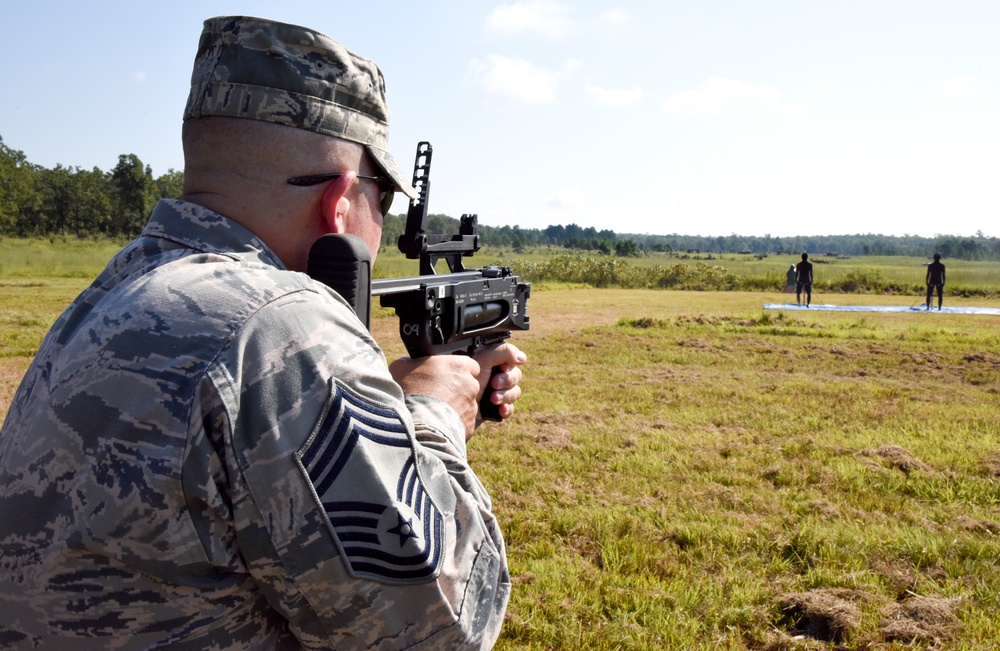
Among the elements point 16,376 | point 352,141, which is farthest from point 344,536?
point 16,376

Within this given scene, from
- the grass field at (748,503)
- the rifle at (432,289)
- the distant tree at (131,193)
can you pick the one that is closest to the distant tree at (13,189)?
the distant tree at (131,193)

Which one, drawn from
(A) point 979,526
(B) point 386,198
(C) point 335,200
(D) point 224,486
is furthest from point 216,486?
(A) point 979,526

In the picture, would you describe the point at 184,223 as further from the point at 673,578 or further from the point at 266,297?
the point at 673,578

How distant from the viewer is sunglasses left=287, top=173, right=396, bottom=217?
1.57m

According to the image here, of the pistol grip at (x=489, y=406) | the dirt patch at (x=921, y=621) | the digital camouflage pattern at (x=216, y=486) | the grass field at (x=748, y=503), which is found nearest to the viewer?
the digital camouflage pattern at (x=216, y=486)

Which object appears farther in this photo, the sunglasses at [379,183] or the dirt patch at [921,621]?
the dirt patch at [921,621]

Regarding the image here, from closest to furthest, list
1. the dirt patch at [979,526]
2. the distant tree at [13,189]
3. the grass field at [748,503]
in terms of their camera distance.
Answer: the grass field at [748,503], the dirt patch at [979,526], the distant tree at [13,189]

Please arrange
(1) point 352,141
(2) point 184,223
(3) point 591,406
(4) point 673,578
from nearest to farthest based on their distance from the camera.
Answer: (2) point 184,223 → (1) point 352,141 → (4) point 673,578 → (3) point 591,406

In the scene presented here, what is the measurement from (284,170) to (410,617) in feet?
3.08

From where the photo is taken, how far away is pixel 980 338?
53.9 ft

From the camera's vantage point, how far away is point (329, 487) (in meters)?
1.23

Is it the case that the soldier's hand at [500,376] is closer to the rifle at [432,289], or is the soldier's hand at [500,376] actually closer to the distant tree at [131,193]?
the rifle at [432,289]

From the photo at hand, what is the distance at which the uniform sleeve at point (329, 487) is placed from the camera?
1.22 meters

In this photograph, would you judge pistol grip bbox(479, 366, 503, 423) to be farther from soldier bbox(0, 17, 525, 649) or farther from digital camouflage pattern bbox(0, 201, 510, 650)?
digital camouflage pattern bbox(0, 201, 510, 650)
